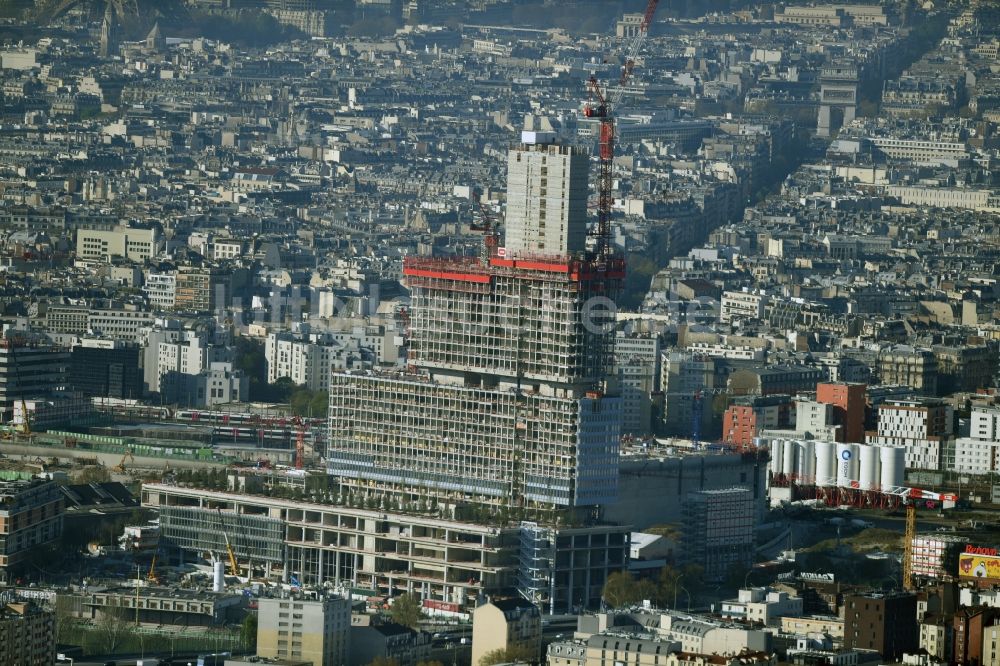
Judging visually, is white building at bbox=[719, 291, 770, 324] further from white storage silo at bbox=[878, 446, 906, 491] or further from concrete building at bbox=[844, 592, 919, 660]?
concrete building at bbox=[844, 592, 919, 660]

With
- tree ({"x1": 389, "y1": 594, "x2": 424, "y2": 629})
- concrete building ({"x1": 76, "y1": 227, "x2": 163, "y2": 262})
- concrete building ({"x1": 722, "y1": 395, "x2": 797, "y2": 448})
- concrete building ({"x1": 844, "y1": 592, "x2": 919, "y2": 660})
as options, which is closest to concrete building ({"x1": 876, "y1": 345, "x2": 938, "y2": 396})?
concrete building ({"x1": 722, "y1": 395, "x2": 797, "y2": 448})

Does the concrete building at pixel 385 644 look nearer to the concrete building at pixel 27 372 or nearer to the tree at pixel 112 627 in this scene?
the tree at pixel 112 627

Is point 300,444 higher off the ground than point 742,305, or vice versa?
point 742,305

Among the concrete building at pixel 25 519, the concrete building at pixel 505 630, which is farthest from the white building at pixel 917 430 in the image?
the concrete building at pixel 505 630

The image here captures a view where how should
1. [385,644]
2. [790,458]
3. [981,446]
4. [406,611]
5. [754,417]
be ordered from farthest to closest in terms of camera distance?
[754,417] → [981,446] → [790,458] → [406,611] → [385,644]

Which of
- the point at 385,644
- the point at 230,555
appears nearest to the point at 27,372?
the point at 230,555

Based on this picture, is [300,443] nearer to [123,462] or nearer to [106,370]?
[123,462]

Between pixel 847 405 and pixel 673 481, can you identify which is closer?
pixel 673 481
